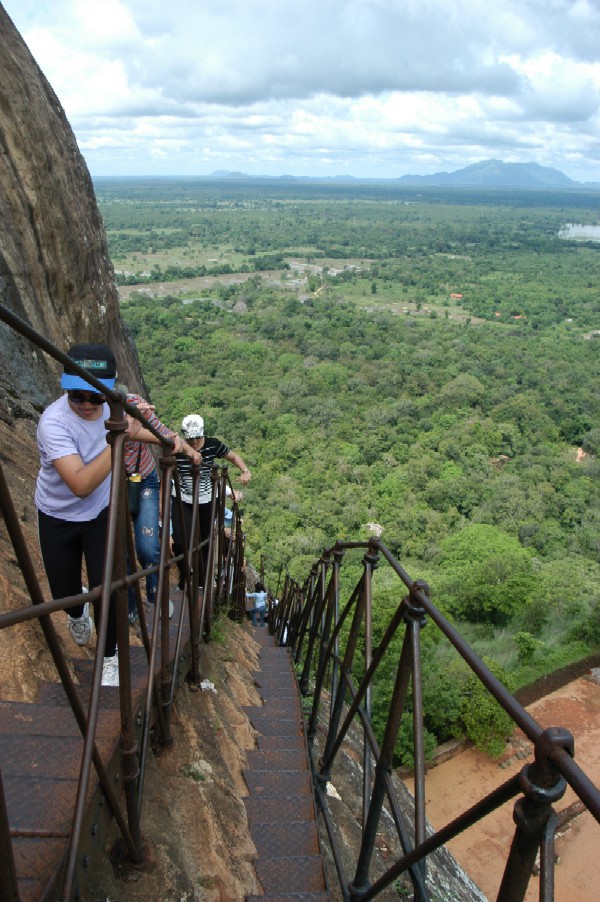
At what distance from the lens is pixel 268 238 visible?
125438 millimetres

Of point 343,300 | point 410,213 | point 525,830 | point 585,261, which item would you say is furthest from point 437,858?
point 410,213

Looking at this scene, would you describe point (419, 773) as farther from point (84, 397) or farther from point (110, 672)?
point (84, 397)

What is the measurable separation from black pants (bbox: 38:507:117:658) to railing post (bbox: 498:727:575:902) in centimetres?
187

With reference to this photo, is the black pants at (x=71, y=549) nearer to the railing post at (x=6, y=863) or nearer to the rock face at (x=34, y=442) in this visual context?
the rock face at (x=34, y=442)

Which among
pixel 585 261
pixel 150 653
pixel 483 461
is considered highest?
pixel 585 261

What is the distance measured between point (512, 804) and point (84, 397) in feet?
38.3

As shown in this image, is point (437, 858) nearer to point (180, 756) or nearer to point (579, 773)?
point (180, 756)

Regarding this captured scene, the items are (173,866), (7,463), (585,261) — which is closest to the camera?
(173,866)

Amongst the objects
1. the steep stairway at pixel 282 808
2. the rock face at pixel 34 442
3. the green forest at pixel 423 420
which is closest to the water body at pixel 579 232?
the green forest at pixel 423 420

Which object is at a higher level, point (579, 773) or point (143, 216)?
point (143, 216)

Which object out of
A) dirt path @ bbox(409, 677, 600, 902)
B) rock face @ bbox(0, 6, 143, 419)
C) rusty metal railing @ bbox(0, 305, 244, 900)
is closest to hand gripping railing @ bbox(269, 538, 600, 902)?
rusty metal railing @ bbox(0, 305, 244, 900)

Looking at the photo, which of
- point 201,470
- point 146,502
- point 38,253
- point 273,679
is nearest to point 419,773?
point 146,502

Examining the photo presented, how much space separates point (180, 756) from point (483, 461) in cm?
3109

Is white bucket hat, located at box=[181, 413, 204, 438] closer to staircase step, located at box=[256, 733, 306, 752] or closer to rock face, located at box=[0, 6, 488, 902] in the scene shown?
rock face, located at box=[0, 6, 488, 902]
